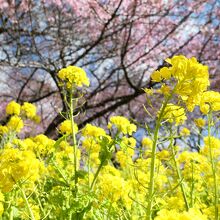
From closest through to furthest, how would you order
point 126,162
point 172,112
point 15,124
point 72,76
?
point 172,112 < point 126,162 < point 72,76 < point 15,124

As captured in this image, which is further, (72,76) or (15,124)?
Answer: (15,124)

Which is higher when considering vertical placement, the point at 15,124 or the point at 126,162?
the point at 15,124

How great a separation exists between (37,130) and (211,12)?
4.35 m

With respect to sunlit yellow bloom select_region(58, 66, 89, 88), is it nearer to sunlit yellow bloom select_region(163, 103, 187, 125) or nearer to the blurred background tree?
sunlit yellow bloom select_region(163, 103, 187, 125)

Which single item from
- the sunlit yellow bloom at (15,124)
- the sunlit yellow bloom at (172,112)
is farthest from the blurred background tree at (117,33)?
the sunlit yellow bloom at (172,112)

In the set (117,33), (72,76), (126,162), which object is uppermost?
(117,33)

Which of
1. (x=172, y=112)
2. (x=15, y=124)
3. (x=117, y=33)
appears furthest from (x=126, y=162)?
(x=117, y=33)

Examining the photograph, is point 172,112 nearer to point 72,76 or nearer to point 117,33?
point 72,76

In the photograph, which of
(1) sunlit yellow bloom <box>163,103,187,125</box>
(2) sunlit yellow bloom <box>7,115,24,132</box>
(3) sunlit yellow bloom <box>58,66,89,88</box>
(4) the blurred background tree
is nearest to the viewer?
(1) sunlit yellow bloom <box>163,103,187,125</box>

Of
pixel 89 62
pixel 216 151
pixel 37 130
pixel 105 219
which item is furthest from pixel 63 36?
pixel 105 219

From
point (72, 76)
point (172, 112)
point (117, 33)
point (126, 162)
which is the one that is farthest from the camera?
point (117, 33)

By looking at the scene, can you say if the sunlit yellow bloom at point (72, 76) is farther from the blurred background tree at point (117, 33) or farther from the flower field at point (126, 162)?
the blurred background tree at point (117, 33)

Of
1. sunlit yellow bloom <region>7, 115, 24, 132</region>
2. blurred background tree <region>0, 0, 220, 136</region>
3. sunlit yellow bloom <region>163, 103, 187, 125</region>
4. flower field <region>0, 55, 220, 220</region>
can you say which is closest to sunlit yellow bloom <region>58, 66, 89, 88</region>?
flower field <region>0, 55, 220, 220</region>

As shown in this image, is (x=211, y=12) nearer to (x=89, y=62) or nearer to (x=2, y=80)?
(x=89, y=62)
